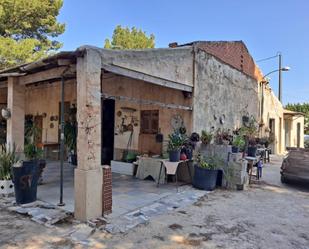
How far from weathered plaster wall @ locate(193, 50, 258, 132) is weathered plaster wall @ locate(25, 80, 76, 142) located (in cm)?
547

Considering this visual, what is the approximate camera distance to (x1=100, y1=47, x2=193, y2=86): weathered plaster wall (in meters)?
5.52

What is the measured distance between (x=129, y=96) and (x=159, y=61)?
2951 millimetres

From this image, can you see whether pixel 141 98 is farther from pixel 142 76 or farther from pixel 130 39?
pixel 130 39

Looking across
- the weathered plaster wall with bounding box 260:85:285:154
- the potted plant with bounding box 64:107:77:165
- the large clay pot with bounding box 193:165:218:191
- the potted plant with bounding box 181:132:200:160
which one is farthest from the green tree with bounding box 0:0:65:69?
the weathered plaster wall with bounding box 260:85:285:154

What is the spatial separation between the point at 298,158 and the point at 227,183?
240 cm

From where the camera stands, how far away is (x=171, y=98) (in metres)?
8.88

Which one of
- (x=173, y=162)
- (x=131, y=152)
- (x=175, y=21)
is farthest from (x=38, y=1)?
(x=173, y=162)

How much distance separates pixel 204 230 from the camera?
470 cm

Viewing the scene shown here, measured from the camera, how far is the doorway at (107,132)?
10523 millimetres

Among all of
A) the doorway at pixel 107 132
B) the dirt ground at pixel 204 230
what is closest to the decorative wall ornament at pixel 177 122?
the doorway at pixel 107 132

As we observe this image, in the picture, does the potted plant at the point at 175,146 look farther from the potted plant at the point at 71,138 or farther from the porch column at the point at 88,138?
the potted plant at the point at 71,138

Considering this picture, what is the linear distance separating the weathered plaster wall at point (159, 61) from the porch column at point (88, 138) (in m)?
0.44

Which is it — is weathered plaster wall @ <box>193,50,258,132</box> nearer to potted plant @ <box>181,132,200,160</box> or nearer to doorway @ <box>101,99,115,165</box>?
potted plant @ <box>181,132,200,160</box>

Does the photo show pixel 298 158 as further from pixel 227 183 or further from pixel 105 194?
pixel 105 194
